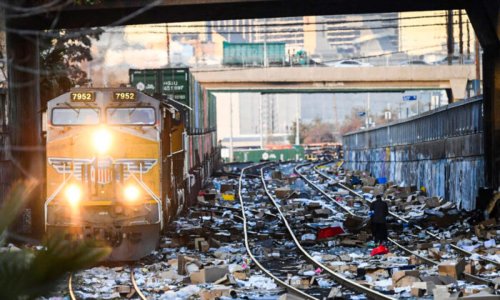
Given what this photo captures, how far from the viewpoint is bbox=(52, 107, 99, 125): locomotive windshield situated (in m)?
18.8

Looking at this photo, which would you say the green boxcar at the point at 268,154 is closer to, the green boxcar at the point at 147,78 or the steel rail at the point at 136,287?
the green boxcar at the point at 147,78

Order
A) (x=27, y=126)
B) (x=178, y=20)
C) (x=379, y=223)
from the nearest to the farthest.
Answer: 1. (x=379, y=223)
2. (x=27, y=126)
3. (x=178, y=20)

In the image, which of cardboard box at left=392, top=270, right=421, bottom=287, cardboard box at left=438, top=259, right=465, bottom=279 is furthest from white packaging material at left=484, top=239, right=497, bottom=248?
cardboard box at left=392, top=270, right=421, bottom=287

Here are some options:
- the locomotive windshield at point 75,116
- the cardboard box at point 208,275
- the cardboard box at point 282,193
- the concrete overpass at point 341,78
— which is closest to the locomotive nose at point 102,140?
the locomotive windshield at point 75,116

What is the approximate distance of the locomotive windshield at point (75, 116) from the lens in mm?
18844

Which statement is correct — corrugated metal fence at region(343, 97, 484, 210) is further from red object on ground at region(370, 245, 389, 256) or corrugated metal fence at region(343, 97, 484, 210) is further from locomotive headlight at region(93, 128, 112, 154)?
locomotive headlight at region(93, 128, 112, 154)

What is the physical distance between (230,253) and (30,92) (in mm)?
7129

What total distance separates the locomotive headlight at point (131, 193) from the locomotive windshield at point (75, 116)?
1.57 metres

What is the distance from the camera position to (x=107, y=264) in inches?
755

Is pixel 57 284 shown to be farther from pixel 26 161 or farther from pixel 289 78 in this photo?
pixel 289 78

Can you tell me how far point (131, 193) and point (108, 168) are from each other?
0.68m

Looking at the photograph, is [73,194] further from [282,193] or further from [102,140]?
[282,193]

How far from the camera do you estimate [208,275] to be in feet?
53.2

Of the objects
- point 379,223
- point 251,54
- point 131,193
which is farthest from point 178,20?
point 251,54
